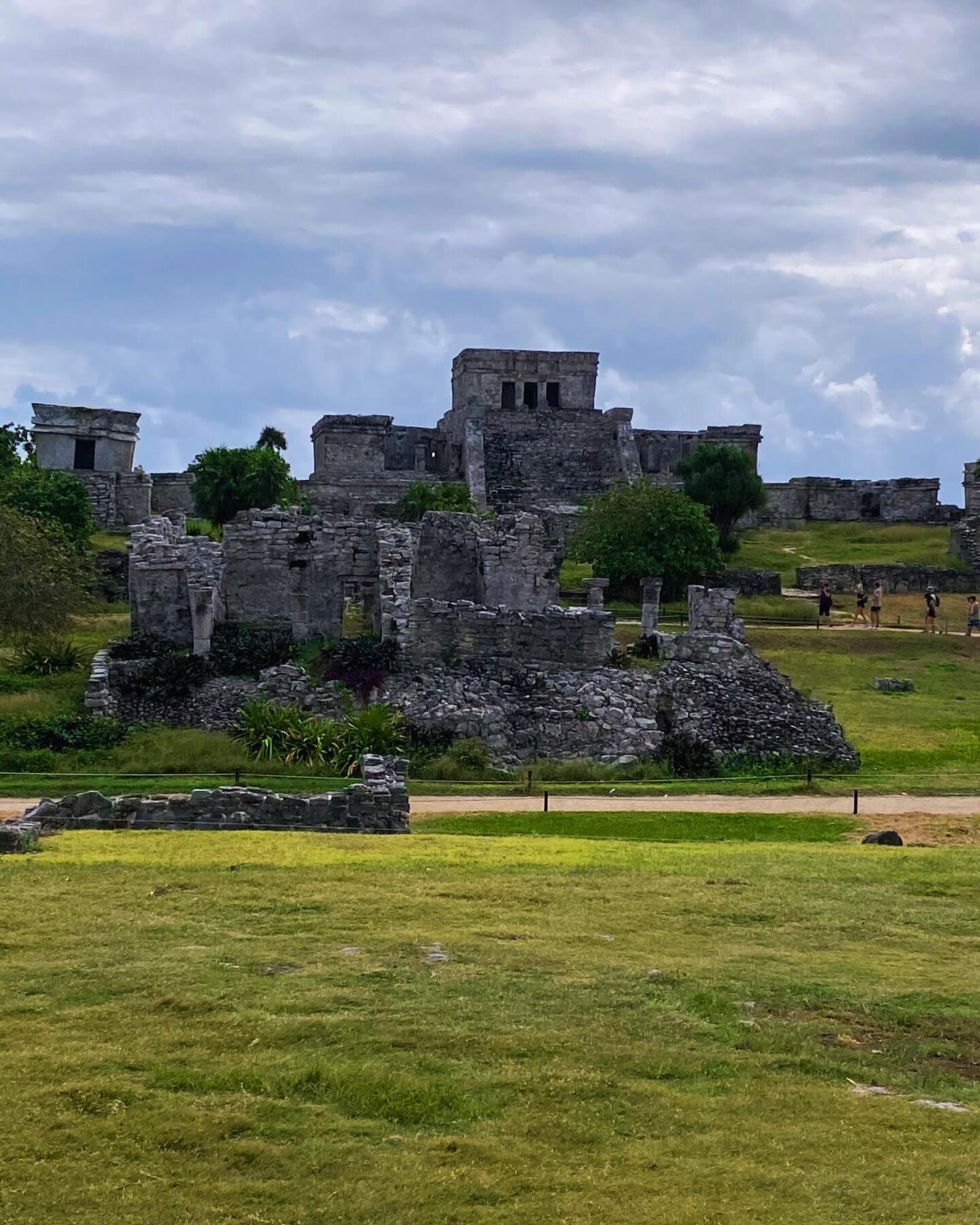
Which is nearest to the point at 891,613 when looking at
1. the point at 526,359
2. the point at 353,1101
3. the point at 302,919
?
the point at 526,359

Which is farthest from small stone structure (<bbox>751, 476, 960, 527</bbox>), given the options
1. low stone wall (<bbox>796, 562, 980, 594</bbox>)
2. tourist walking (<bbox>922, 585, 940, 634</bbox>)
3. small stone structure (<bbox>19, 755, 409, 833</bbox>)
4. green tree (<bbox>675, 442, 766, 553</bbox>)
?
small stone structure (<bbox>19, 755, 409, 833</bbox>)

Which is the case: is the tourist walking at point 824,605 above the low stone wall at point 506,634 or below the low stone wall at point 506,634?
above

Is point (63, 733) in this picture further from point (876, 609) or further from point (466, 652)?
point (876, 609)

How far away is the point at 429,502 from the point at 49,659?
25.2m

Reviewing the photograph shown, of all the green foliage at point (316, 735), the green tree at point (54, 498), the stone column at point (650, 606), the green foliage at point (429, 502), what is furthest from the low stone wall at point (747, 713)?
the green foliage at point (429, 502)

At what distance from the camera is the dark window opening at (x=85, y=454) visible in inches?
2443

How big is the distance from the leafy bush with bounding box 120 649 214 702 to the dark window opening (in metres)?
35.0

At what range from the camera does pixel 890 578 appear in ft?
174

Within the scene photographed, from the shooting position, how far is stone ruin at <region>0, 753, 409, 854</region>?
66.4ft

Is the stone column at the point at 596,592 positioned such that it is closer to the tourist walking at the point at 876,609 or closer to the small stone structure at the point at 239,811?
the tourist walking at the point at 876,609

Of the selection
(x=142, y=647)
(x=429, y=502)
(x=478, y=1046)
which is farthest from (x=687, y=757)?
(x=429, y=502)

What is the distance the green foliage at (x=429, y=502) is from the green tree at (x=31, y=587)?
69.4 feet

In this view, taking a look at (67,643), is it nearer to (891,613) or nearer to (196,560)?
(196,560)

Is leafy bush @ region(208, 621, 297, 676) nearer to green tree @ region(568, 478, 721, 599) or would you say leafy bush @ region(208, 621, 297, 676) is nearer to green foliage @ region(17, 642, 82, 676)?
green foliage @ region(17, 642, 82, 676)
